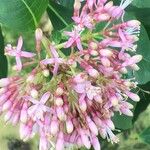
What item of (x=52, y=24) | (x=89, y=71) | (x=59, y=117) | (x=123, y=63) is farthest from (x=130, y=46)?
(x=52, y=24)

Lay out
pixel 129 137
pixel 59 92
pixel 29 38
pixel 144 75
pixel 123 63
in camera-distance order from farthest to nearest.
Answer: pixel 129 137, pixel 29 38, pixel 144 75, pixel 123 63, pixel 59 92

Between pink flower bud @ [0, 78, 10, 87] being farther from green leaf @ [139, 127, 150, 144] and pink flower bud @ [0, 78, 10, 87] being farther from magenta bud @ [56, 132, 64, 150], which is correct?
green leaf @ [139, 127, 150, 144]

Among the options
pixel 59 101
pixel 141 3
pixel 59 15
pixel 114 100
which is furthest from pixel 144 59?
pixel 59 101

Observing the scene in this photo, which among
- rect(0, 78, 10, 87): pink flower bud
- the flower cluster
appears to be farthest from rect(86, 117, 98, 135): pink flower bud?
rect(0, 78, 10, 87): pink flower bud

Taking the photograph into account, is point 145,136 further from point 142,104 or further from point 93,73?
point 93,73

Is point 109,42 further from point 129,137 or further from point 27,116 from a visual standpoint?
point 129,137

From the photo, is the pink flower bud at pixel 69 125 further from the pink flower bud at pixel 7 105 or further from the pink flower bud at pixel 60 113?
the pink flower bud at pixel 7 105
